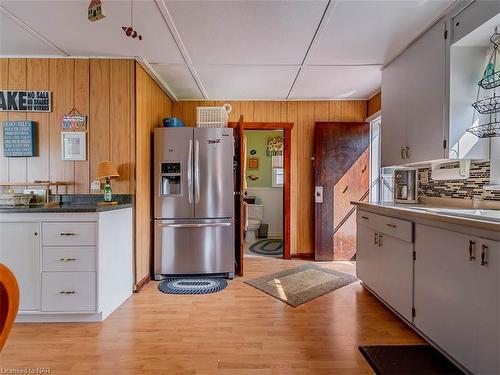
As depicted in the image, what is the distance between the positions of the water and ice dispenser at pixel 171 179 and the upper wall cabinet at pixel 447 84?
239 cm

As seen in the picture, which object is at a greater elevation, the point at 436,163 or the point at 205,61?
the point at 205,61

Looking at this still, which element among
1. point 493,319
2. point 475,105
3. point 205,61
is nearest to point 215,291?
point 493,319

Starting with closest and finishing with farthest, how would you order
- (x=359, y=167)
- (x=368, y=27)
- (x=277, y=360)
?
(x=277, y=360) < (x=368, y=27) < (x=359, y=167)

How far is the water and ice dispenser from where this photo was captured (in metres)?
2.97

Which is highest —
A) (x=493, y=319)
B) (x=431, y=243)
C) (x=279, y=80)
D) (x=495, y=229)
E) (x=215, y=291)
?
(x=279, y=80)

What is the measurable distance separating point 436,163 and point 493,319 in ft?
4.89

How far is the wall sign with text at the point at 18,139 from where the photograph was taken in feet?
8.41

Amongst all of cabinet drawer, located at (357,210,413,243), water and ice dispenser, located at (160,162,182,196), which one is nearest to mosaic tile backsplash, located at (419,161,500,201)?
cabinet drawer, located at (357,210,413,243)

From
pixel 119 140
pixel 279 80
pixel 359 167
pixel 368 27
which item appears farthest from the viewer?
pixel 359 167

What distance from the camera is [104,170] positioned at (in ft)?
7.83

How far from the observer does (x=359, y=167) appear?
12.2 ft

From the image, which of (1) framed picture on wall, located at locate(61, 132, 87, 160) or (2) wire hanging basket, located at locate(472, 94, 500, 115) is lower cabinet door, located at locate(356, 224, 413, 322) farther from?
(1) framed picture on wall, located at locate(61, 132, 87, 160)

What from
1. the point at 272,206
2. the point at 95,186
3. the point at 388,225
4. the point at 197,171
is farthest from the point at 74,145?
the point at 272,206

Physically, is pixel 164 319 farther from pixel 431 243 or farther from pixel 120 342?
pixel 431 243
